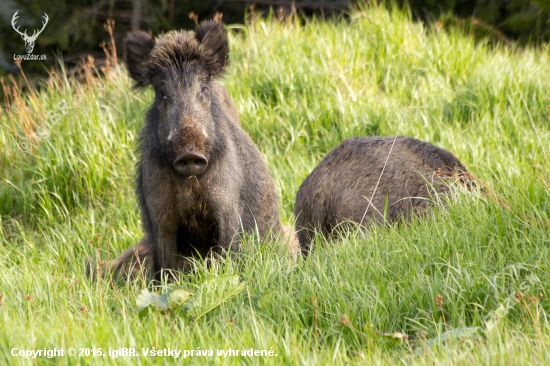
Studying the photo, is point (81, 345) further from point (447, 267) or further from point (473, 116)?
point (473, 116)

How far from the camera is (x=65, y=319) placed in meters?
4.00

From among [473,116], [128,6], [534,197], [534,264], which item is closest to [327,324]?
[534,264]

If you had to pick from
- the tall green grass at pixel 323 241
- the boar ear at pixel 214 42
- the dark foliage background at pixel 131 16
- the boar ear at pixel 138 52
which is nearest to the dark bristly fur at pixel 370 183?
the tall green grass at pixel 323 241

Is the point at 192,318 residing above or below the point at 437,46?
below

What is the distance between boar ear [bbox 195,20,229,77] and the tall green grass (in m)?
0.23

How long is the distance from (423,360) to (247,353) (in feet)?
2.69

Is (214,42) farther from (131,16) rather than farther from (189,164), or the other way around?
(131,16)

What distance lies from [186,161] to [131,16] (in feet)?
33.1

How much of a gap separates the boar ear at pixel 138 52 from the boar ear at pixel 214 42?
38 cm

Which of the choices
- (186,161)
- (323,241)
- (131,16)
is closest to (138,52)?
(186,161)

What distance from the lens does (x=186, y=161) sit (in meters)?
4.99

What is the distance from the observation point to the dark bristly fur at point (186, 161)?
5.27 m

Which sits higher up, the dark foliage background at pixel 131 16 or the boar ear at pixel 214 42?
the boar ear at pixel 214 42

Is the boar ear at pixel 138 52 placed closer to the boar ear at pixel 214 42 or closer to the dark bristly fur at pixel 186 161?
the dark bristly fur at pixel 186 161
